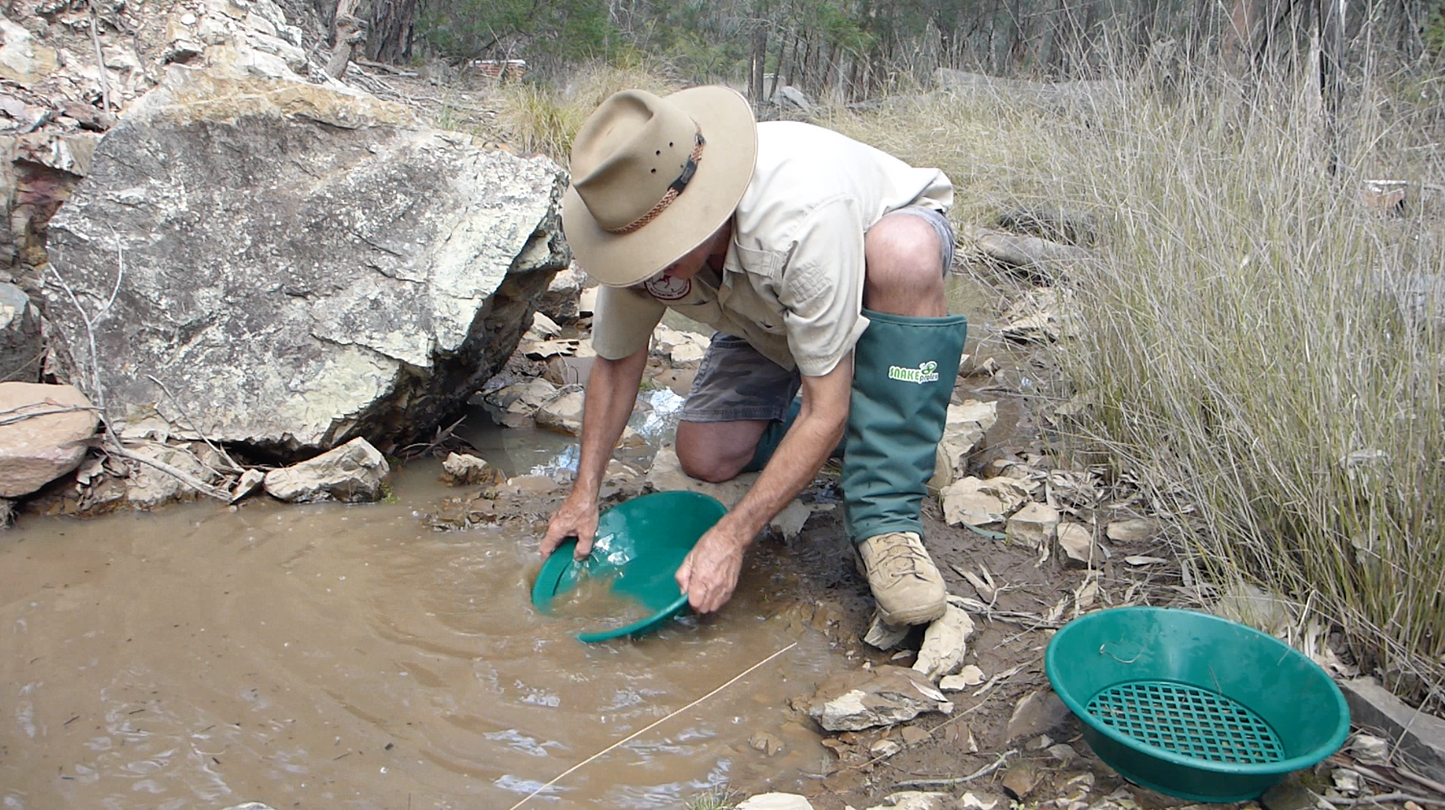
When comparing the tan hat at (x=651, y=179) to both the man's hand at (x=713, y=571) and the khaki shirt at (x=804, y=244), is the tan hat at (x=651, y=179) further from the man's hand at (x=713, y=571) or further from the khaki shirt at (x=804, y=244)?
the man's hand at (x=713, y=571)

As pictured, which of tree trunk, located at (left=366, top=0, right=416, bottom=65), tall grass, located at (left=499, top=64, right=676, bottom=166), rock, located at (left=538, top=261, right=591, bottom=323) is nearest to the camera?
rock, located at (left=538, top=261, right=591, bottom=323)

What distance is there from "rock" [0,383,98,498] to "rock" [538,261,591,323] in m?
2.16

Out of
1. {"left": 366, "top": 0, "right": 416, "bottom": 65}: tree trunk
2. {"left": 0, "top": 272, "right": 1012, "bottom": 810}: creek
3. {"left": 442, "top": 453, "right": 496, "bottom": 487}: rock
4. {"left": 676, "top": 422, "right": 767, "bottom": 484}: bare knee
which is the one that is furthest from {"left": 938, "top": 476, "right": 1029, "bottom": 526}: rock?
{"left": 366, "top": 0, "right": 416, "bottom": 65}: tree trunk

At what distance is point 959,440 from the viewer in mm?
3008

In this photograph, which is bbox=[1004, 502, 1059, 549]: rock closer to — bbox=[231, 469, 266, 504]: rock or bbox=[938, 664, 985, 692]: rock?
bbox=[938, 664, 985, 692]: rock

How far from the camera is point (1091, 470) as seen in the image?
2781 millimetres

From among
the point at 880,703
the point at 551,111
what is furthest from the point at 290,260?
the point at 551,111

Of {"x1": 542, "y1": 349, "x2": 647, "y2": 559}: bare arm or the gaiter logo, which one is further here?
{"x1": 542, "y1": 349, "x2": 647, "y2": 559}: bare arm

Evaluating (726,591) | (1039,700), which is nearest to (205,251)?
(726,591)

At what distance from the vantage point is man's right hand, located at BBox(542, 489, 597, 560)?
2.43 metres

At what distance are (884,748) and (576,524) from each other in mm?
931

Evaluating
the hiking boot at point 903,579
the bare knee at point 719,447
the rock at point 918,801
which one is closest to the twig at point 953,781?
the rock at point 918,801

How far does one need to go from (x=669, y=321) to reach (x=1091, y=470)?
275 centimetres

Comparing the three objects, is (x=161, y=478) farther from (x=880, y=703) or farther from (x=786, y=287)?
(x=880, y=703)
